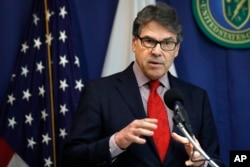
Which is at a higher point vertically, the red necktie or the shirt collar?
the shirt collar

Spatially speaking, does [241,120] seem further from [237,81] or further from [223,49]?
[223,49]

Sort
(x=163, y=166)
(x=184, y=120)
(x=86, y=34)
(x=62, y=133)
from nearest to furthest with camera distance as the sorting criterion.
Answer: (x=184, y=120), (x=163, y=166), (x=62, y=133), (x=86, y=34)

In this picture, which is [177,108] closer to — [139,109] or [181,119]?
[181,119]

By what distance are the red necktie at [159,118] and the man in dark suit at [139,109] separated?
0.05ft

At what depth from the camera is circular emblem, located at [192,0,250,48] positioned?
2545 mm

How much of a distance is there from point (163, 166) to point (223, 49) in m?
1.18

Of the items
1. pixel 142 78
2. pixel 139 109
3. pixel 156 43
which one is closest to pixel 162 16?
pixel 156 43

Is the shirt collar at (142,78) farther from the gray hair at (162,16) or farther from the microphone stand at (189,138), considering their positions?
the microphone stand at (189,138)

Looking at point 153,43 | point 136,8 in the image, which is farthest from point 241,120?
point 153,43

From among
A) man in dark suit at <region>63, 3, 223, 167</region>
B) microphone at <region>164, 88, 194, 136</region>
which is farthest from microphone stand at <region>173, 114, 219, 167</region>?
man in dark suit at <region>63, 3, 223, 167</region>

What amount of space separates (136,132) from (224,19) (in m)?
1.39

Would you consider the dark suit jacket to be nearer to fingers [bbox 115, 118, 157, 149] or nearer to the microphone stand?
fingers [bbox 115, 118, 157, 149]

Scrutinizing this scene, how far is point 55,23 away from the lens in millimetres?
2436

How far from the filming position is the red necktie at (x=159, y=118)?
1.62 metres
